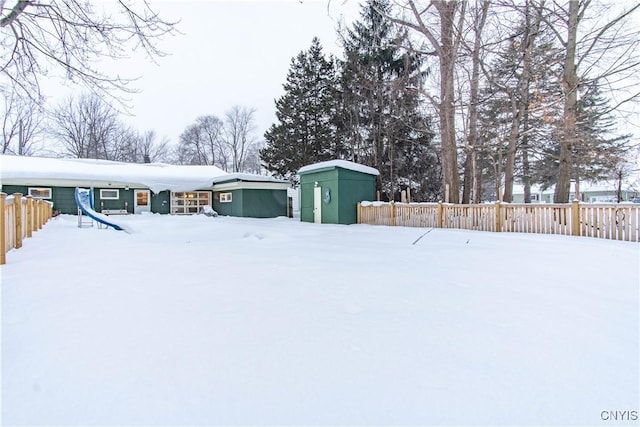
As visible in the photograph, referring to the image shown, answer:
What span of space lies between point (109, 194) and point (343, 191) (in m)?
13.4

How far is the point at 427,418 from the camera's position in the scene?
1442 mm

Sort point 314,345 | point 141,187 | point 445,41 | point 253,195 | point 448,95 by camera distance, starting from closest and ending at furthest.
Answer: point 314,345
point 445,41
point 448,95
point 253,195
point 141,187

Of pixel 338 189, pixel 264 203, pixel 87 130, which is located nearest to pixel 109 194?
pixel 264 203

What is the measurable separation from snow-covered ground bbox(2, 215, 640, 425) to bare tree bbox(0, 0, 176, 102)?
3.98 metres

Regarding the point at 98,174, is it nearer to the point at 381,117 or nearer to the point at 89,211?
the point at 89,211

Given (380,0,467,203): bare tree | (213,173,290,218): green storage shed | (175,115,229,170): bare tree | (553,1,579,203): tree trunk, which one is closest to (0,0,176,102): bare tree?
(380,0,467,203): bare tree

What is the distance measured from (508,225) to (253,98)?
4294 centimetres

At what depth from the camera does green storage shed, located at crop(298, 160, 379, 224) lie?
12.6 m

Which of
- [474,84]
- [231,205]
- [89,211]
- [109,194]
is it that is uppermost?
[474,84]

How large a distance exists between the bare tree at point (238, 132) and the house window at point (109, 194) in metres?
20.5

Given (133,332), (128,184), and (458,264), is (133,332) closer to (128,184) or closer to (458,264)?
(458,264)

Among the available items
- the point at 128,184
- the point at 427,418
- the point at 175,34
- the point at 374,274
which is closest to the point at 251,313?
the point at 427,418

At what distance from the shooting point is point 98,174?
701 inches

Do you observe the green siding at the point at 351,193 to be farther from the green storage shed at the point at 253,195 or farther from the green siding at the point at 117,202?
the green siding at the point at 117,202
